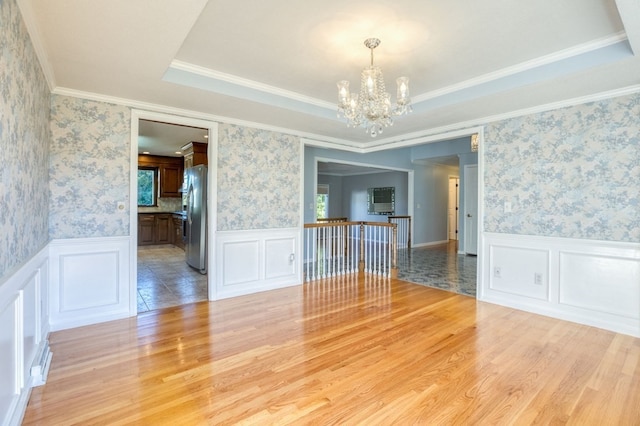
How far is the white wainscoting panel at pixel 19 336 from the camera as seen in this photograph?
1.48m

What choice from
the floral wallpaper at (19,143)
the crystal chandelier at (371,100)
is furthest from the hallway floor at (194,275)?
the crystal chandelier at (371,100)

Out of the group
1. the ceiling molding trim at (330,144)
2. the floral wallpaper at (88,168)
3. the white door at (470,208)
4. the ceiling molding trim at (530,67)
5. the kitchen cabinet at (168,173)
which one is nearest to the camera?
the ceiling molding trim at (530,67)

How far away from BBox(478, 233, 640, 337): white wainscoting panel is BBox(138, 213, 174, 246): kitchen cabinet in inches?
300

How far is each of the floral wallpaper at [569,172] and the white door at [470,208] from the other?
12.5 ft

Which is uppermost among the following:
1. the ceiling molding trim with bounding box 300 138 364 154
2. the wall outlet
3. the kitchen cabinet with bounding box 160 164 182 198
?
the ceiling molding trim with bounding box 300 138 364 154

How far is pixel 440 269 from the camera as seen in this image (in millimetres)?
5809

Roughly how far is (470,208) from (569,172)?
438 centimetres

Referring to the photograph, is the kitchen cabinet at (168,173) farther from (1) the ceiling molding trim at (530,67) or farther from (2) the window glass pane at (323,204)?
(1) the ceiling molding trim at (530,67)

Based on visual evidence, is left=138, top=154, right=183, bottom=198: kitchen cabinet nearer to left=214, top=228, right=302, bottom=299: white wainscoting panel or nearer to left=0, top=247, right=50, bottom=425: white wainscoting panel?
left=214, top=228, right=302, bottom=299: white wainscoting panel

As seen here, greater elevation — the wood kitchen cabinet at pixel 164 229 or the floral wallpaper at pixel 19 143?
the floral wallpaper at pixel 19 143

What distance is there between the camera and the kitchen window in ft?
27.8

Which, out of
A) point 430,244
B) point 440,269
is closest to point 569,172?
point 440,269

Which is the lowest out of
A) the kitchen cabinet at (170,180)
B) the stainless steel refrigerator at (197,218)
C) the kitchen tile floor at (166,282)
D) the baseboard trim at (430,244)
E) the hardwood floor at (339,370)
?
the hardwood floor at (339,370)

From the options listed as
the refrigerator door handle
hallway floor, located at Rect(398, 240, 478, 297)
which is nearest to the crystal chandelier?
hallway floor, located at Rect(398, 240, 478, 297)
